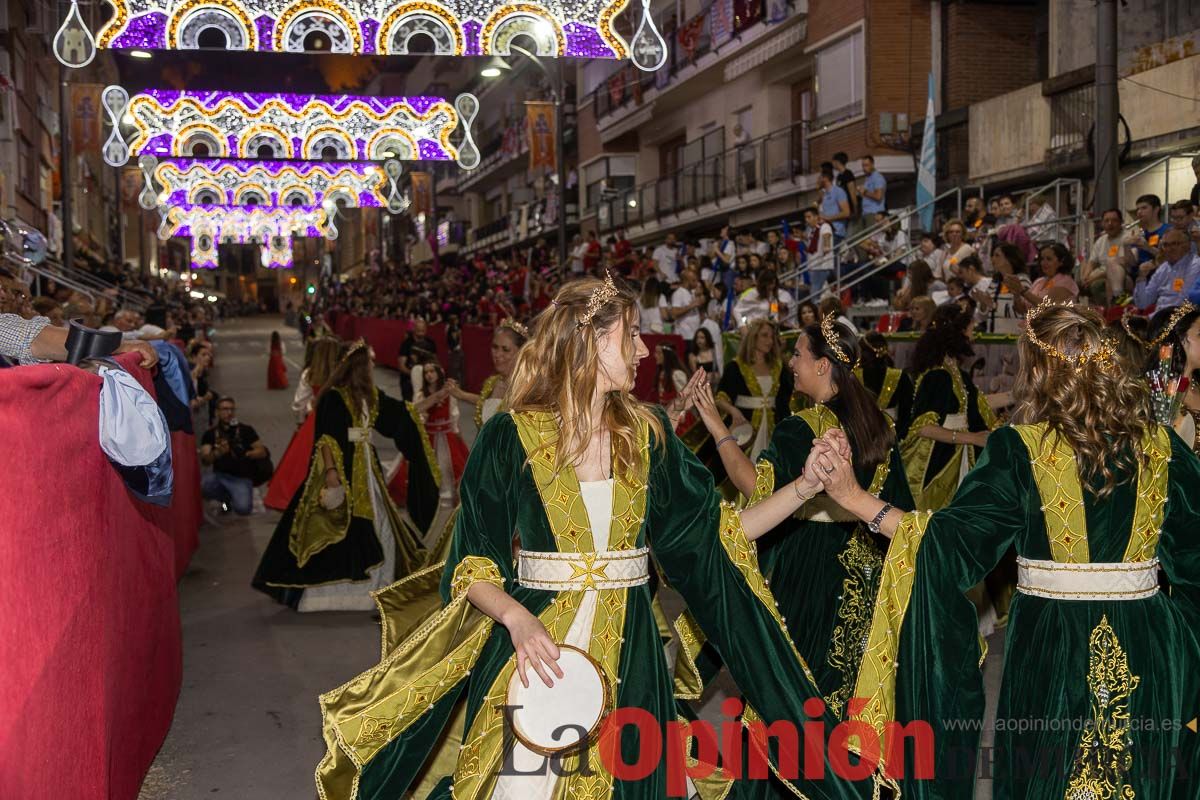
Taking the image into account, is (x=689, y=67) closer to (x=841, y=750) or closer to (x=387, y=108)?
(x=387, y=108)

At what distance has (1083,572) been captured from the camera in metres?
3.57

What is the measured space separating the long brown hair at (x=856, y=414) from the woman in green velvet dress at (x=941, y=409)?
254 centimetres

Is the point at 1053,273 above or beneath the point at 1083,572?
above

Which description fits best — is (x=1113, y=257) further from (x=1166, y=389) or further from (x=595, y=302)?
(x=595, y=302)

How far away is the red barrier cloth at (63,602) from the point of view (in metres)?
3.10

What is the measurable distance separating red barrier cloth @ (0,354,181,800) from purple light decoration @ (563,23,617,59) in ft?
28.7

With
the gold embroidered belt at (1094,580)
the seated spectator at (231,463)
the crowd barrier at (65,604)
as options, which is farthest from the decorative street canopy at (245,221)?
the gold embroidered belt at (1094,580)

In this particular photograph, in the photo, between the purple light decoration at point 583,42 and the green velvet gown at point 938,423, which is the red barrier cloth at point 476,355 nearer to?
the purple light decoration at point 583,42

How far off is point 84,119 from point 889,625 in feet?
76.0

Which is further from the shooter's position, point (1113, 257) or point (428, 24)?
point (428, 24)

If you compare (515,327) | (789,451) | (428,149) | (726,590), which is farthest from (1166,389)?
(428,149)

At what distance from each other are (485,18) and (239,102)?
350 inches

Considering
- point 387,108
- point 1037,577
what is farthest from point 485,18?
point 1037,577

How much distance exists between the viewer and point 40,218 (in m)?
30.7
